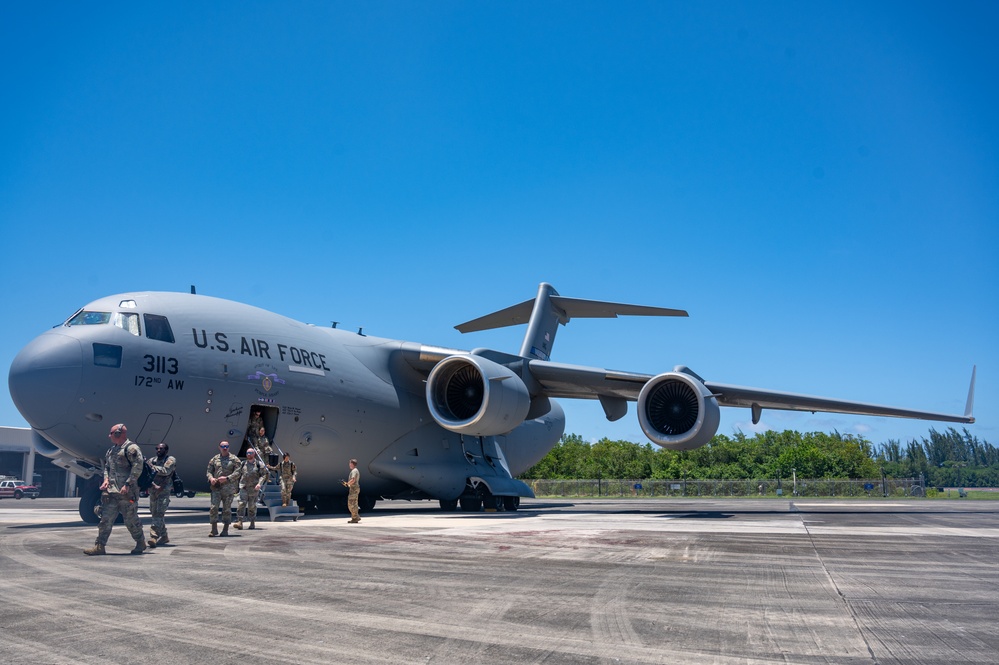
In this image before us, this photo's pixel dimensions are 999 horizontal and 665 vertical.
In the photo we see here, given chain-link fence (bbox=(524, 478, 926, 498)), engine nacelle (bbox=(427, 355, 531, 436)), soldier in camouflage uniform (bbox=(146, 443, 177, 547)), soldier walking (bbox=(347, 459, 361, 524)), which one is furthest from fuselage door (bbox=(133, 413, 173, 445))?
chain-link fence (bbox=(524, 478, 926, 498))

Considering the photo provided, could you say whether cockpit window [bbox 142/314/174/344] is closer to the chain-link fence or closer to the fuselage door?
the fuselage door

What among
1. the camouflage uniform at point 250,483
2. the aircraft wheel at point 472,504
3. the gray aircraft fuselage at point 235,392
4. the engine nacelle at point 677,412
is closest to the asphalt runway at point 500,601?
the camouflage uniform at point 250,483

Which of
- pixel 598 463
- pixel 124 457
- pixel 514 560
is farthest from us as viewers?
pixel 598 463

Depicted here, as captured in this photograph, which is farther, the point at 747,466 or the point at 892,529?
the point at 747,466

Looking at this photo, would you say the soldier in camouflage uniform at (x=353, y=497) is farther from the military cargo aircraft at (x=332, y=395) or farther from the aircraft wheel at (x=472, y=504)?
the aircraft wheel at (x=472, y=504)

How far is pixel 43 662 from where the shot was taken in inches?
159

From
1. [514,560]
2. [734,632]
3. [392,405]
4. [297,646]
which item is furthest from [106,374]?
[734,632]

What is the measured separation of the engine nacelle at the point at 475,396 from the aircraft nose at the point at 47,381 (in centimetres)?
773

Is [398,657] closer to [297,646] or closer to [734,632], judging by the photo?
[297,646]

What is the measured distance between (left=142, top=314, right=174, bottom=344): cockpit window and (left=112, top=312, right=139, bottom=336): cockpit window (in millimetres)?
181

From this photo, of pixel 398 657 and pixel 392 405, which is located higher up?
pixel 392 405

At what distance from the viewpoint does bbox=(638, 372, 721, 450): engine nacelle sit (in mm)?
17609

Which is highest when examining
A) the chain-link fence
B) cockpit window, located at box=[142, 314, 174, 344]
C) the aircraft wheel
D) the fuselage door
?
cockpit window, located at box=[142, 314, 174, 344]

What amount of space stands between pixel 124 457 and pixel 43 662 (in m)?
5.73
